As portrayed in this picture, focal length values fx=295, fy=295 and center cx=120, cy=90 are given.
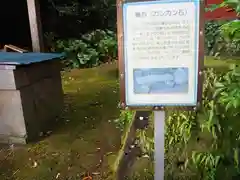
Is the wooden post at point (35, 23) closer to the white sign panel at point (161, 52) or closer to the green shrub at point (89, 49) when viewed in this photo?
the white sign panel at point (161, 52)

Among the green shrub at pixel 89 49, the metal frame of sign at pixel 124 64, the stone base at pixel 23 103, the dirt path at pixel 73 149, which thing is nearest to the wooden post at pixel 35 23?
the stone base at pixel 23 103

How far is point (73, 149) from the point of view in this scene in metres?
3.72

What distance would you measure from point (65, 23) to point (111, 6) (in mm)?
2250

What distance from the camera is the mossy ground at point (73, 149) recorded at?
10.5 ft

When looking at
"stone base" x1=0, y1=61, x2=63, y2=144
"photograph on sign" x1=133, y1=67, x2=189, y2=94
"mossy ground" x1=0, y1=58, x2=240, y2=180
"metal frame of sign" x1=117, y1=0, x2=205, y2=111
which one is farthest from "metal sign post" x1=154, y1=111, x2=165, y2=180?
"stone base" x1=0, y1=61, x2=63, y2=144

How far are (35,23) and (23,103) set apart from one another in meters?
1.37

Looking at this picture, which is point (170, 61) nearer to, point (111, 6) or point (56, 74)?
point (56, 74)

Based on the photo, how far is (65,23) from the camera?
10992 mm

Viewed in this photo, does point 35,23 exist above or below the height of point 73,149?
above

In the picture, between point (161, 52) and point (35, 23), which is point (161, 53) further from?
point (35, 23)

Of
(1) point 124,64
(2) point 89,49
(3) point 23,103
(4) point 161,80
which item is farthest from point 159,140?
(2) point 89,49

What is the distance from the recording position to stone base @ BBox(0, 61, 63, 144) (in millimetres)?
3691

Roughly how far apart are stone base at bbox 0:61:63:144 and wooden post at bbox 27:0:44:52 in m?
0.40

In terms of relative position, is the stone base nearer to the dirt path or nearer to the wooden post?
the dirt path
